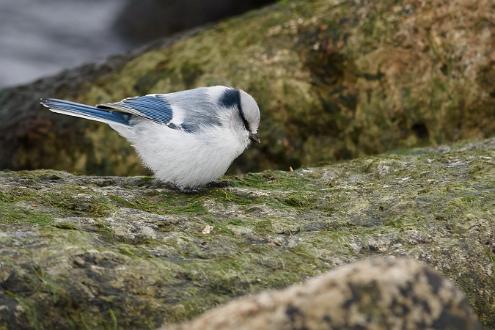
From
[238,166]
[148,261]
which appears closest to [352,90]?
[238,166]

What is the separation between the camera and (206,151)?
231 inches

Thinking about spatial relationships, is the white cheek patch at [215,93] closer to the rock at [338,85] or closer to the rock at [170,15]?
the rock at [338,85]

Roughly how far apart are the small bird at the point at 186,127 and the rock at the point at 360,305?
2633 mm

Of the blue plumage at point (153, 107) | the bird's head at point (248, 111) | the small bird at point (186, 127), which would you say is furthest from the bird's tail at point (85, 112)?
the bird's head at point (248, 111)

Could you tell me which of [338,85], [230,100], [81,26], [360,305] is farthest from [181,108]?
[81,26]

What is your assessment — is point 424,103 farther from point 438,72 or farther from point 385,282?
point 385,282

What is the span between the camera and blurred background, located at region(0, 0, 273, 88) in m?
15.1

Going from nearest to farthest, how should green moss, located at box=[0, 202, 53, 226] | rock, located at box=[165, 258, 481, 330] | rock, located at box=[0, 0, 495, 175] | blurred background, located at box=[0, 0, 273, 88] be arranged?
1. rock, located at box=[165, 258, 481, 330]
2. green moss, located at box=[0, 202, 53, 226]
3. rock, located at box=[0, 0, 495, 175]
4. blurred background, located at box=[0, 0, 273, 88]

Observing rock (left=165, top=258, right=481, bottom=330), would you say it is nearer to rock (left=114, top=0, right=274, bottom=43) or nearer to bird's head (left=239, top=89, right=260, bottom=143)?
bird's head (left=239, top=89, right=260, bottom=143)

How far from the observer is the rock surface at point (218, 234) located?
14.2 feet

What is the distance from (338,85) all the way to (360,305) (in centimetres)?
551

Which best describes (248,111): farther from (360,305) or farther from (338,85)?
(360,305)

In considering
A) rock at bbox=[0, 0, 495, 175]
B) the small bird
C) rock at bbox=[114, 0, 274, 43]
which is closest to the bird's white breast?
the small bird

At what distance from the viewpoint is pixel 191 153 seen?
5859 mm
